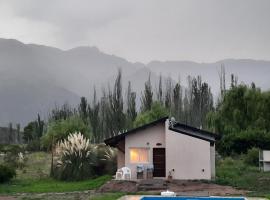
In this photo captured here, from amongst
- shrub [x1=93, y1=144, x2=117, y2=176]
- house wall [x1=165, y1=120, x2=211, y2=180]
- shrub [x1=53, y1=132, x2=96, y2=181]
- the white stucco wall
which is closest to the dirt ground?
house wall [x1=165, y1=120, x2=211, y2=180]

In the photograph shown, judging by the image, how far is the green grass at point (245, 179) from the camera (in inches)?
653

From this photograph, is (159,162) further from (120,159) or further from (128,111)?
(128,111)

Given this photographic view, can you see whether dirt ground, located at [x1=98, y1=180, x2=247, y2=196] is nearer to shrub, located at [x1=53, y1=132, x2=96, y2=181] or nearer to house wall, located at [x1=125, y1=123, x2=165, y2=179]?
house wall, located at [x1=125, y1=123, x2=165, y2=179]

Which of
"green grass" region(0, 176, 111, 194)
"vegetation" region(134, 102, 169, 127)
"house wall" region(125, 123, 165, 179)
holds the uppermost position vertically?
"vegetation" region(134, 102, 169, 127)

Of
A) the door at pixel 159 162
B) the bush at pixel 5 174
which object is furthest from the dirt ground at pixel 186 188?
the bush at pixel 5 174

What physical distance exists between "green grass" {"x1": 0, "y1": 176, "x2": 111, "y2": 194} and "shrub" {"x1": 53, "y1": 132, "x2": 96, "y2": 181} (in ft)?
1.85

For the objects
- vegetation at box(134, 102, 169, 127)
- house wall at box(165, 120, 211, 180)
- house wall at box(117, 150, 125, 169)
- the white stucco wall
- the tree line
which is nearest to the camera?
house wall at box(165, 120, 211, 180)

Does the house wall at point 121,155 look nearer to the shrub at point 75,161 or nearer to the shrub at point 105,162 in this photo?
the shrub at point 105,162

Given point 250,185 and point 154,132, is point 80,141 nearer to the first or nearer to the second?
point 154,132

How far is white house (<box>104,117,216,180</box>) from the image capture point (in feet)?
65.8

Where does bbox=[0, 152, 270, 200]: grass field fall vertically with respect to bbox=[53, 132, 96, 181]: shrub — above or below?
below

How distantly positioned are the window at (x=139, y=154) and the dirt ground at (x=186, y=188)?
8.61 ft

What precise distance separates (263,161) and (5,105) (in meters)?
136

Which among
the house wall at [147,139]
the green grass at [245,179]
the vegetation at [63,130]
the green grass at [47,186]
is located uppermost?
the vegetation at [63,130]
